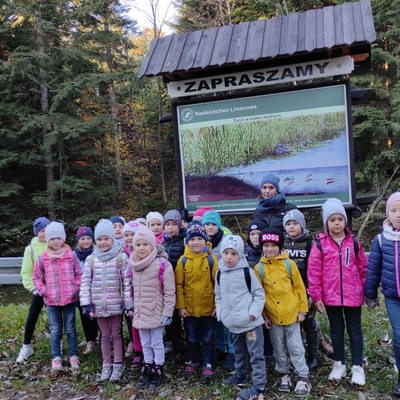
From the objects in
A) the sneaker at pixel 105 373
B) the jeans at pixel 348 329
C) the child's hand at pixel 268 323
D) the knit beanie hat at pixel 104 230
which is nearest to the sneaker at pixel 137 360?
the sneaker at pixel 105 373

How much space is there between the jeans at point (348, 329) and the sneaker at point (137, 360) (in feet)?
7.65

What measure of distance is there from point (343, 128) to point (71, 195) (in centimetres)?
1395

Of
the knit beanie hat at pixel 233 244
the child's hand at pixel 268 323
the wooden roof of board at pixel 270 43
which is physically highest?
the wooden roof of board at pixel 270 43

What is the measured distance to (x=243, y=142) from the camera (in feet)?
19.3

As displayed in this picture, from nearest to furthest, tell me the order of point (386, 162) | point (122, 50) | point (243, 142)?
1. point (243, 142)
2. point (386, 162)
3. point (122, 50)

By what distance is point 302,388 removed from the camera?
12.5 ft

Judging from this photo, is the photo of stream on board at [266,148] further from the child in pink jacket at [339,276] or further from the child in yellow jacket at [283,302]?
the child in yellow jacket at [283,302]

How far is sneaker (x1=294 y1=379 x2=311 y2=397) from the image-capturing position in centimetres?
380

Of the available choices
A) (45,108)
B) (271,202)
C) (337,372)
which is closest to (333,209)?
(271,202)

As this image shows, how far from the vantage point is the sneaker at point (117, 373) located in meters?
4.40

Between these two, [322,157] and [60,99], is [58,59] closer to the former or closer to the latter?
[60,99]

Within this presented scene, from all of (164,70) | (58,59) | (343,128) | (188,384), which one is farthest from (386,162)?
(58,59)

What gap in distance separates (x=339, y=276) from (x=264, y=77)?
3.31 meters

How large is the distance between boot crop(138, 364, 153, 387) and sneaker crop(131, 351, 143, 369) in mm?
297
